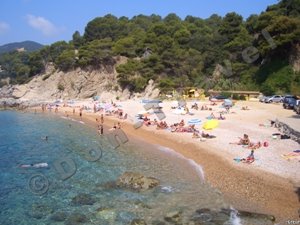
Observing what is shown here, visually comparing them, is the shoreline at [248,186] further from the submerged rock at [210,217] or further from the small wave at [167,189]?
the small wave at [167,189]

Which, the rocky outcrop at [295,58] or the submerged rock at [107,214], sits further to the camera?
the rocky outcrop at [295,58]

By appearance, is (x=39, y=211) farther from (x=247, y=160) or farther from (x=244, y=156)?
(x=244, y=156)

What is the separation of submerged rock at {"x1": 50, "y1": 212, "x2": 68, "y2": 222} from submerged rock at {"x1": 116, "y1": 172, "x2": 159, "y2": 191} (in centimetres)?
386

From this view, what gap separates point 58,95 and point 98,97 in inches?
537

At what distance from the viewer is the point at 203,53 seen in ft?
221

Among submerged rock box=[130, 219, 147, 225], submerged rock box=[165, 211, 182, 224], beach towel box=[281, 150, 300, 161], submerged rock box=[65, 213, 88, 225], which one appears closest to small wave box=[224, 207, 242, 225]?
submerged rock box=[165, 211, 182, 224]

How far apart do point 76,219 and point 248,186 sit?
25.3ft

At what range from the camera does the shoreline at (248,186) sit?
1405 cm

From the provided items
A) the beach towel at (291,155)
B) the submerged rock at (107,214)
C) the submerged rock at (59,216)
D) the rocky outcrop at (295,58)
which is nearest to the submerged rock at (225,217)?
the submerged rock at (107,214)

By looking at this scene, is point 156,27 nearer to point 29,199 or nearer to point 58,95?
point 58,95

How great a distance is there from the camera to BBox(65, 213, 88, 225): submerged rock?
1361 centimetres

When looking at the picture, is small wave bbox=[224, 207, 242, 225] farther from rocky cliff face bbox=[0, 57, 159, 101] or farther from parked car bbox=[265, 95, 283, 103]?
rocky cliff face bbox=[0, 57, 159, 101]

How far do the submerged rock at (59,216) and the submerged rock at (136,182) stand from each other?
152 inches

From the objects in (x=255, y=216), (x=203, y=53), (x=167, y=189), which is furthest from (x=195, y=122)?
(x=203, y=53)
